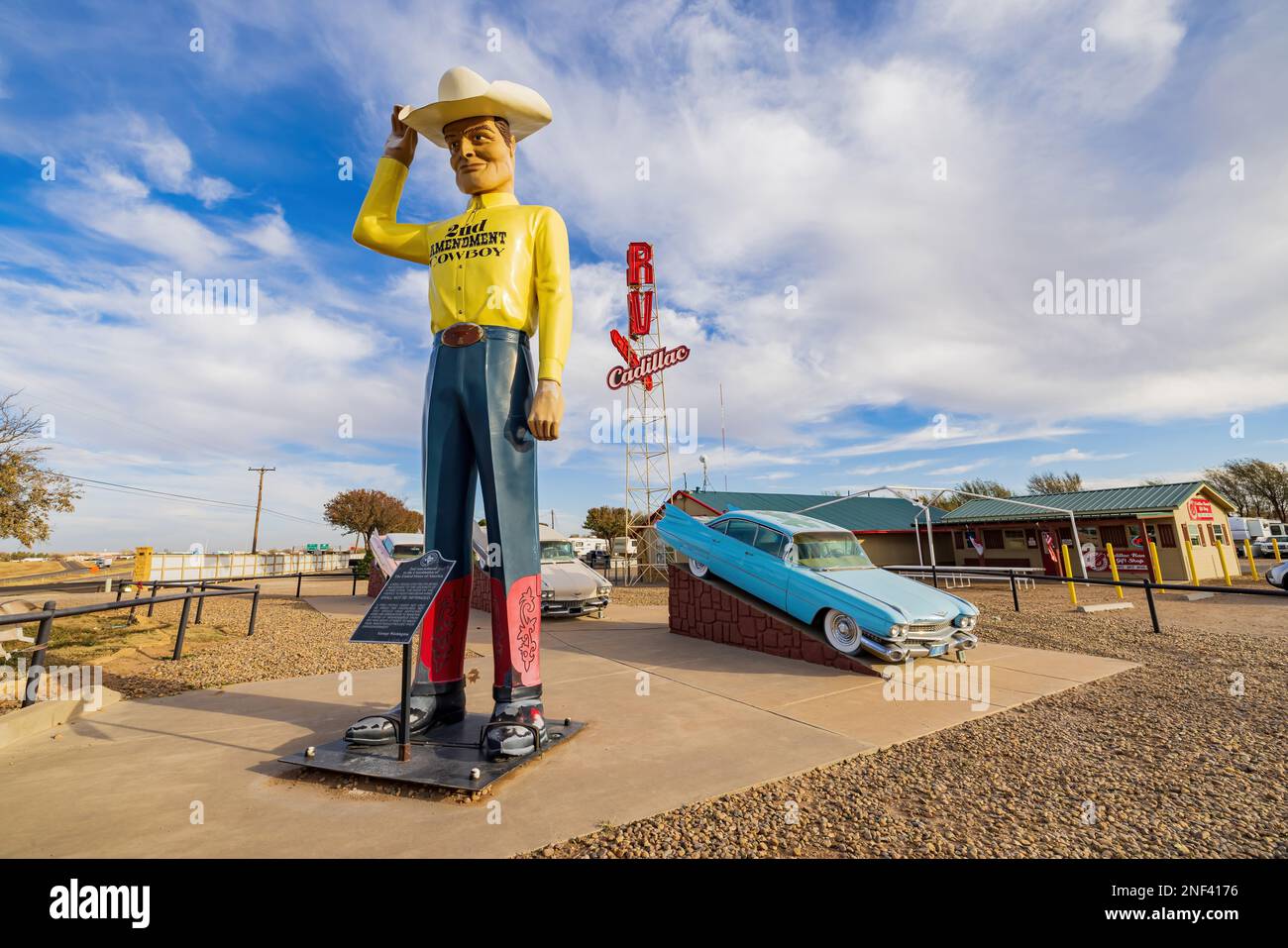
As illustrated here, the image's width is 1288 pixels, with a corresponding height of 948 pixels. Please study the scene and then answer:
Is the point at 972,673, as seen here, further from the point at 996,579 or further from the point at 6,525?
the point at 6,525

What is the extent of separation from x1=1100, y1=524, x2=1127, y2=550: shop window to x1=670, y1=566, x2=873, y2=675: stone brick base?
18.1m

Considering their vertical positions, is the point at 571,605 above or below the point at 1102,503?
below

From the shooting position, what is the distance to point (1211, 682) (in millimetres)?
5246

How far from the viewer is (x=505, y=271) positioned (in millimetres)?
3727

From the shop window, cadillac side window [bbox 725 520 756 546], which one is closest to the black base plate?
cadillac side window [bbox 725 520 756 546]

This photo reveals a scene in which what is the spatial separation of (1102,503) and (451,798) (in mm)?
23223

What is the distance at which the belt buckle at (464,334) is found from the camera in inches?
144

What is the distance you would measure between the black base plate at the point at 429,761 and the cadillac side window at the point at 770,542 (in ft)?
12.6

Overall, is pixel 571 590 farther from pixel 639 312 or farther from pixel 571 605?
pixel 639 312

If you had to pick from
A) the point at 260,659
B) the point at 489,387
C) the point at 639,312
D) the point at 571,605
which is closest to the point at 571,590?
the point at 571,605

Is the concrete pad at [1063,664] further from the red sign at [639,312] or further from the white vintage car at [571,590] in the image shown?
the red sign at [639,312]

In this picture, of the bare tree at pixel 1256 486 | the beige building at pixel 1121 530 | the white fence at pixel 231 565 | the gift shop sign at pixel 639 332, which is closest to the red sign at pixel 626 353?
the gift shop sign at pixel 639 332

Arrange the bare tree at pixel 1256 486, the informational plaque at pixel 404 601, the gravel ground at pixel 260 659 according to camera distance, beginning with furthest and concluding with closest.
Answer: the bare tree at pixel 1256 486 < the gravel ground at pixel 260 659 < the informational plaque at pixel 404 601
